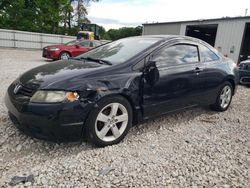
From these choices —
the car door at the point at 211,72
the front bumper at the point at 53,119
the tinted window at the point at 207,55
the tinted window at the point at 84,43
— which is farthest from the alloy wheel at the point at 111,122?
the tinted window at the point at 84,43

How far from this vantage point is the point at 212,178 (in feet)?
7.55

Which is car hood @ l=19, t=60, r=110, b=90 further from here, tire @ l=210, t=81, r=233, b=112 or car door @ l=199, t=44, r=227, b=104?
tire @ l=210, t=81, r=233, b=112

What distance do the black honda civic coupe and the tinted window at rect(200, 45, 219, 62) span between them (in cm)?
2

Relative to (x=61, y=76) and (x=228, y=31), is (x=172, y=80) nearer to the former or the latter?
(x=61, y=76)

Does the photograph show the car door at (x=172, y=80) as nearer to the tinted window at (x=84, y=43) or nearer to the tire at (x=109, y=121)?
the tire at (x=109, y=121)

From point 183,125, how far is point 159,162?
1.30 metres

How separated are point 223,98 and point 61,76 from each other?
3.34m

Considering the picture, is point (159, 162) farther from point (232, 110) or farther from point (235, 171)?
point (232, 110)

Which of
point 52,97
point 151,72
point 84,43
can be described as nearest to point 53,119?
point 52,97

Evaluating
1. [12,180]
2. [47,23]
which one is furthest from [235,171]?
[47,23]

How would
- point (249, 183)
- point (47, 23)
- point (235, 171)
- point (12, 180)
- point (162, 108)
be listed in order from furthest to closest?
point (47, 23), point (162, 108), point (235, 171), point (249, 183), point (12, 180)

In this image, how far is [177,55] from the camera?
11.4 feet

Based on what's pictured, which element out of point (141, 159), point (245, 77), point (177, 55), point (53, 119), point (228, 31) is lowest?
point (141, 159)

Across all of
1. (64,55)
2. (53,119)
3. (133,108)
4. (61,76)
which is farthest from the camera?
(64,55)
